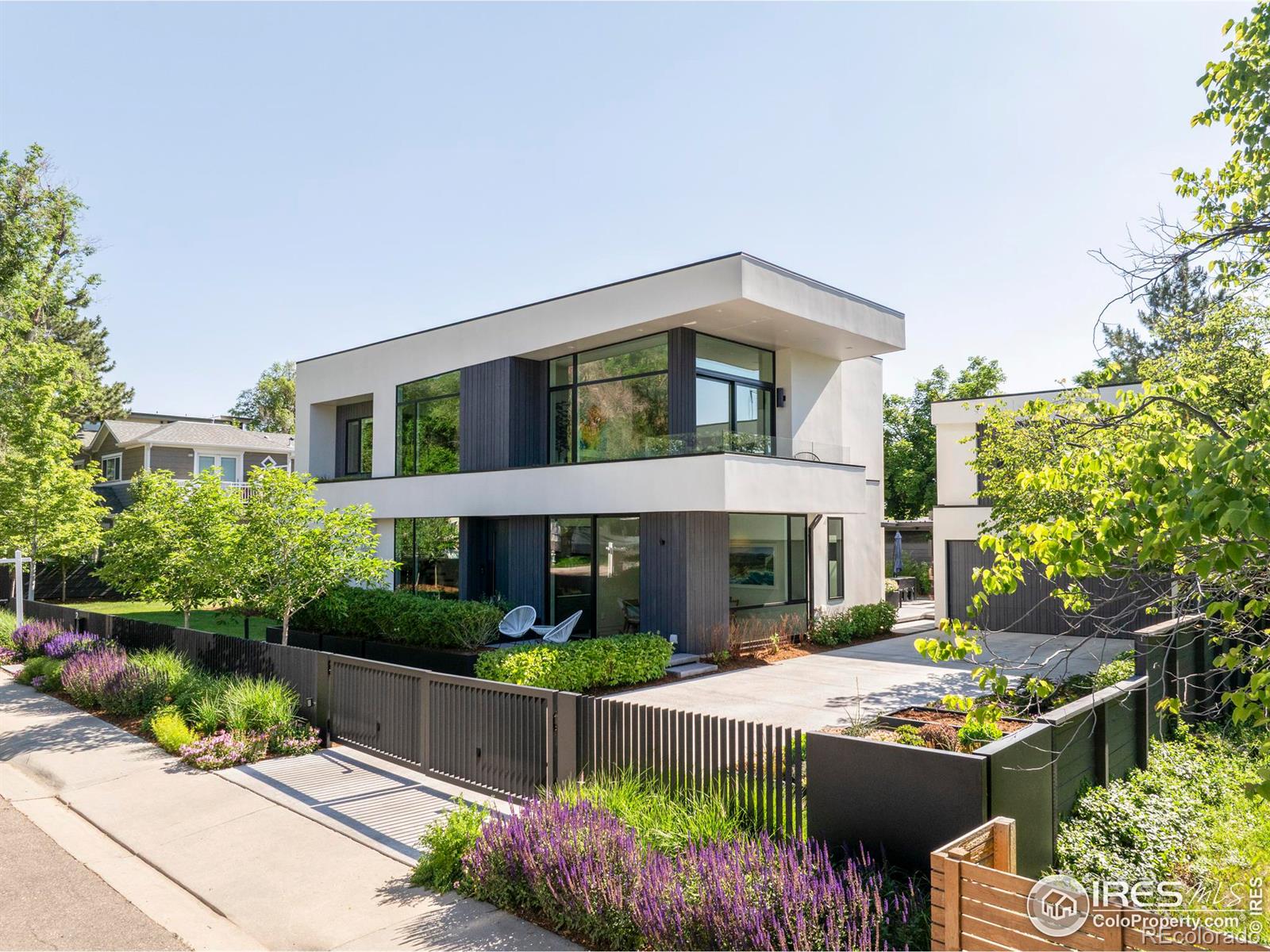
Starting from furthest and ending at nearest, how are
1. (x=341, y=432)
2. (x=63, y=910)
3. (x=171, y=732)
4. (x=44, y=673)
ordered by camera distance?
(x=341, y=432) → (x=44, y=673) → (x=171, y=732) → (x=63, y=910)

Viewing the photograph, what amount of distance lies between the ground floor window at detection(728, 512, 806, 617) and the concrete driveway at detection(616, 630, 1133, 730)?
1482 millimetres

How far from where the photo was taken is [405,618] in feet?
46.7

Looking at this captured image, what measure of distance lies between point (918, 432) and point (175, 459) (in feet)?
109

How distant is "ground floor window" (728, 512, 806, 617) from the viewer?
642 inches

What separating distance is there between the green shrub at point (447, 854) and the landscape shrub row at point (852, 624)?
1274 centimetres

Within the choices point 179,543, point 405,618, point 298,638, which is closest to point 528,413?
point 405,618

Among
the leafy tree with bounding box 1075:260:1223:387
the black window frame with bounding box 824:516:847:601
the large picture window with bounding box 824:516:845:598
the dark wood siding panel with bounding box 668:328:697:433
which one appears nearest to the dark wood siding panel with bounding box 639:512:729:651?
the dark wood siding panel with bounding box 668:328:697:433

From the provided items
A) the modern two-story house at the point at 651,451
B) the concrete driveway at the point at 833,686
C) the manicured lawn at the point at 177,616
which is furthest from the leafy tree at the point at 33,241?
the concrete driveway at the point at 833,686

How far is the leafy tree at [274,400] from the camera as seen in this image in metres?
62.1

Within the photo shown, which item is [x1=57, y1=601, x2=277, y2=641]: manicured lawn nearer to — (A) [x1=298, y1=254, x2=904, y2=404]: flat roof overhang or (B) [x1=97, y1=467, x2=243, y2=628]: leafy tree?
(B) [x1=97, y1=467, x2=243, y2=628]: leafy tree

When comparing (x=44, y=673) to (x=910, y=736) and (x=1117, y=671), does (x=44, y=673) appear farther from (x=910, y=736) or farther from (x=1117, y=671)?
(x=1117, y=671)

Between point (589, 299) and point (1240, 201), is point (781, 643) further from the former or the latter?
point (1240, 201)

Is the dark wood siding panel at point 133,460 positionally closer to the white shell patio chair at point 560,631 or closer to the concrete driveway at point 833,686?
the white shell patio chair at point 560,631

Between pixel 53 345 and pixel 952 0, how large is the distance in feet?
66.7
